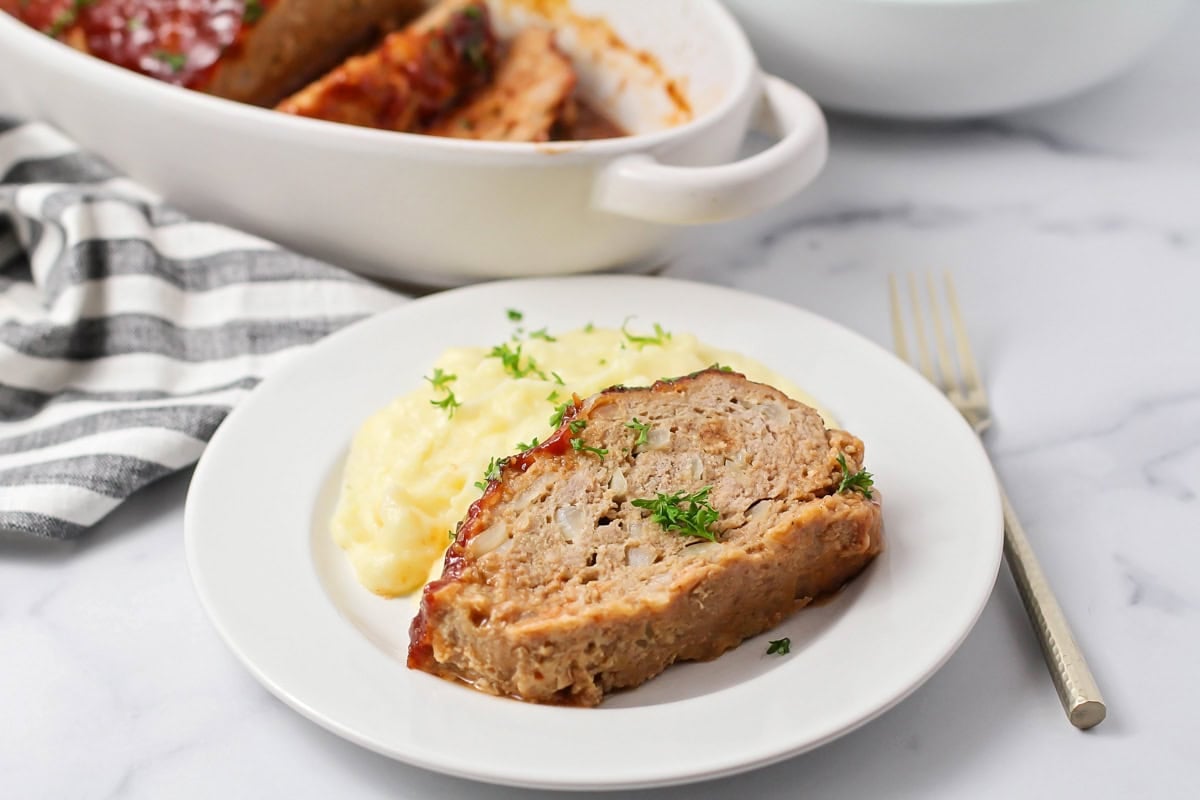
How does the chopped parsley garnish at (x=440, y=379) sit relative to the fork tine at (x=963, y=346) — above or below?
above

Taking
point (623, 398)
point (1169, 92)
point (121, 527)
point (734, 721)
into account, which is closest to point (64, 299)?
point (121, 527)

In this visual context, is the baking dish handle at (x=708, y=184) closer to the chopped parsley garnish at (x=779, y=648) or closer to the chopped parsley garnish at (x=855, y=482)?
the chopped parsley garnish at (x=855, y=482)

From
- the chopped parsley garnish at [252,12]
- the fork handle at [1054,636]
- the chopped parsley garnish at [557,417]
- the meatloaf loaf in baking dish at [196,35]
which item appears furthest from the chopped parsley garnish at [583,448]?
the chopped parsley garnish at [252,12]

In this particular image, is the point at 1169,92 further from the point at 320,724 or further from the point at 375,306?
the point at 320,724

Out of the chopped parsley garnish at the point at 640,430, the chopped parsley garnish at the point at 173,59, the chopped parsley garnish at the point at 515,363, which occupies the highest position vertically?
the chopped parsley garnish at the point at 173,59

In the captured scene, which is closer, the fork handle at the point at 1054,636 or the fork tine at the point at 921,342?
the fork handle at the point at 1054,636
